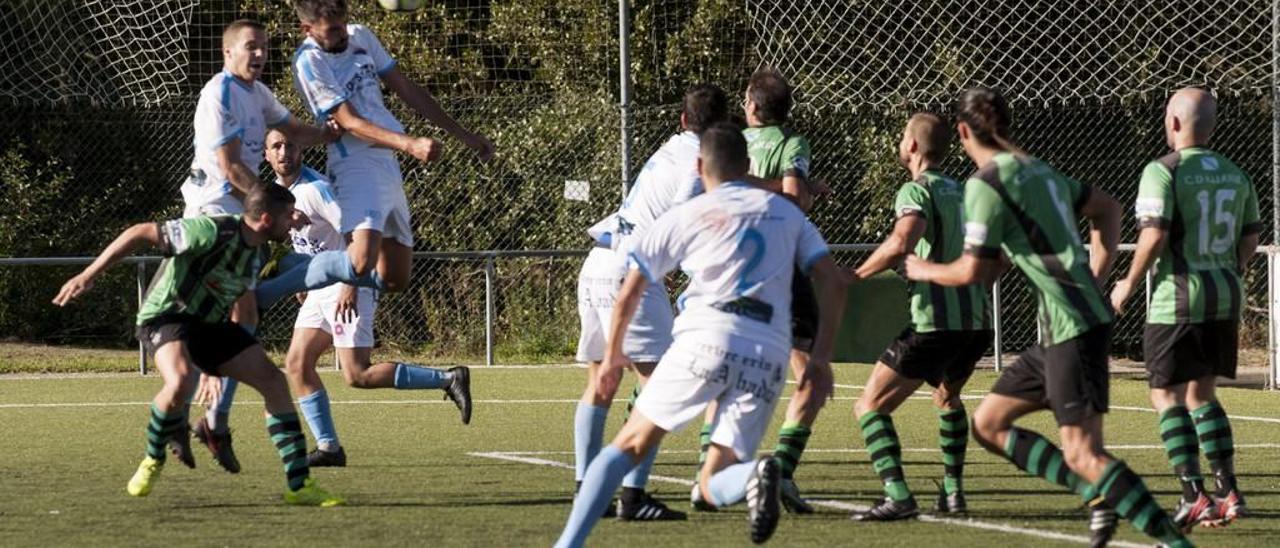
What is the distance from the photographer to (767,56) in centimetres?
2072

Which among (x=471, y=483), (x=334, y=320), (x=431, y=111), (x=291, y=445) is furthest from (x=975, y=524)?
(x=334, y=320)

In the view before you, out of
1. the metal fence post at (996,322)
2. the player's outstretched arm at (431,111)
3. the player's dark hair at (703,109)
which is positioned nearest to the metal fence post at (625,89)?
the metal fence post at (996,322)

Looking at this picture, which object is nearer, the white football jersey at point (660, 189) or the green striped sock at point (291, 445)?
the white football jersey at point (660, 189)

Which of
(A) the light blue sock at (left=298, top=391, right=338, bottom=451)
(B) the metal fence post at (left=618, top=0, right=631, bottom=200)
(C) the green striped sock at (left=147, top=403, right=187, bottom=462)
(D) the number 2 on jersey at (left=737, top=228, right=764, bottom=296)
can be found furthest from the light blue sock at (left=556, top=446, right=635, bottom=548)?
(B) the metal fence post at (left=618, top=0, right=631, bottom=200)

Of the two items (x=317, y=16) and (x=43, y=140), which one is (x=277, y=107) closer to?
(x=317, y=16)

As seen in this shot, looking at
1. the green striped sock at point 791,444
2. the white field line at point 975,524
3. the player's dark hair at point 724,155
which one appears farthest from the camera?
the green striped sock at point 791,444

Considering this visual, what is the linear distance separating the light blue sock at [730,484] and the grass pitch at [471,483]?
3.74 ft

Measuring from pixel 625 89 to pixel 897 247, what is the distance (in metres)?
10.1

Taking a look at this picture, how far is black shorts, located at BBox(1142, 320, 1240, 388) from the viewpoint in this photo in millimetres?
8984

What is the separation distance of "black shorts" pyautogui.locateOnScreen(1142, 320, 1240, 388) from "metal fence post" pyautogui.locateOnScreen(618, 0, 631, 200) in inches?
385

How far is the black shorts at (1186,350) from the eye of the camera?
898 centimetres

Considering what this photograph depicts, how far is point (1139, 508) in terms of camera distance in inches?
282

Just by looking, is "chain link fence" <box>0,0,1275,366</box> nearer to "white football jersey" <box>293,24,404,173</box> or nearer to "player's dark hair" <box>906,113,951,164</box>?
"white football jersey" <box>293,24,404,173</box>

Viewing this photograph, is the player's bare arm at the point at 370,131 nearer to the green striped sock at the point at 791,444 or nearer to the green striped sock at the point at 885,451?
the green striped sock at the point at 791,444
